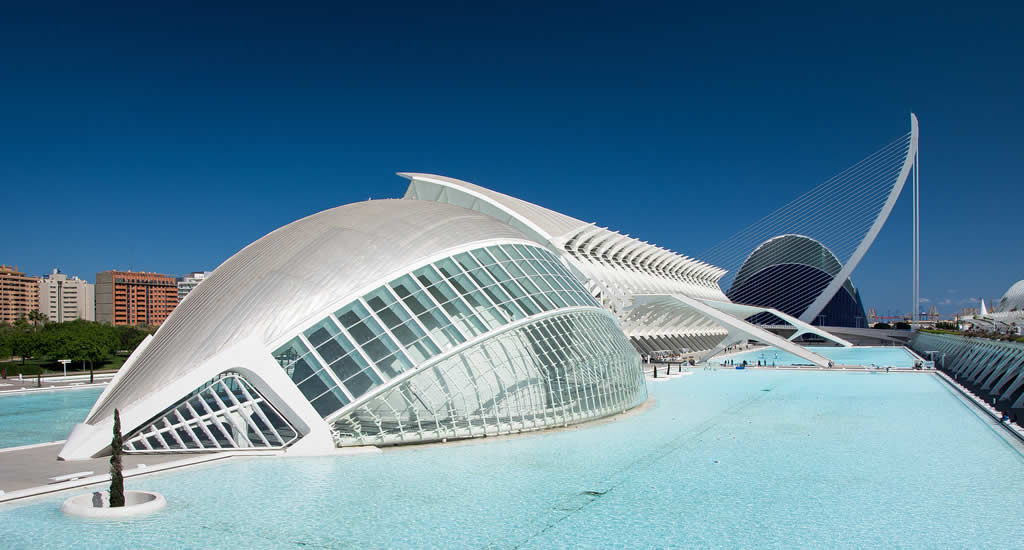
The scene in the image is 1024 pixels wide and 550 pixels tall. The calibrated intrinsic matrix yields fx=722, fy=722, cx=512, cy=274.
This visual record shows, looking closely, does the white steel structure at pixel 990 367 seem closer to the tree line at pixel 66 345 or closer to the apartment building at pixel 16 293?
the tree line at pixel 66 345

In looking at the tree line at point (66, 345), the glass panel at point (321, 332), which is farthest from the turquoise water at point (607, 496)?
the tree line at point (66, 345)

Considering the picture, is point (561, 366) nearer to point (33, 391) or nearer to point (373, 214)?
point (373, 214)

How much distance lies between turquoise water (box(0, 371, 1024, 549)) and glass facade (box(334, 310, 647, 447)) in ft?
2.28

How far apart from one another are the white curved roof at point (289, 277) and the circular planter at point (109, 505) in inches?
172

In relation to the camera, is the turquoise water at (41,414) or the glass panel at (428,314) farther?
the turquoise water at (41,414)

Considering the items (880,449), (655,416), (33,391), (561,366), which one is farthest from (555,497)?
(33,391)

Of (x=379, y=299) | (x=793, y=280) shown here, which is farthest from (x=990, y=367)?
(x=793, y=280)

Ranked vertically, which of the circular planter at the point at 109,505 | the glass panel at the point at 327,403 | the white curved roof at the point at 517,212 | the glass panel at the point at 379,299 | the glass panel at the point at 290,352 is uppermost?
the white curved roof at the point at 517,212

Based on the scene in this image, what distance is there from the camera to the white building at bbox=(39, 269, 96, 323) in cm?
16338

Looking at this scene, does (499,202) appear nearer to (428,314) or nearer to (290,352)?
(428,314)

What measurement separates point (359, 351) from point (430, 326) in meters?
2.06

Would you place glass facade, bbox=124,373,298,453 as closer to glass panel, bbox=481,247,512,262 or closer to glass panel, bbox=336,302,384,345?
glass panel, bbox=336,302,384,345

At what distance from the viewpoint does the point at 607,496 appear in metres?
12.5

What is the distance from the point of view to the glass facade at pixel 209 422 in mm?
15586
